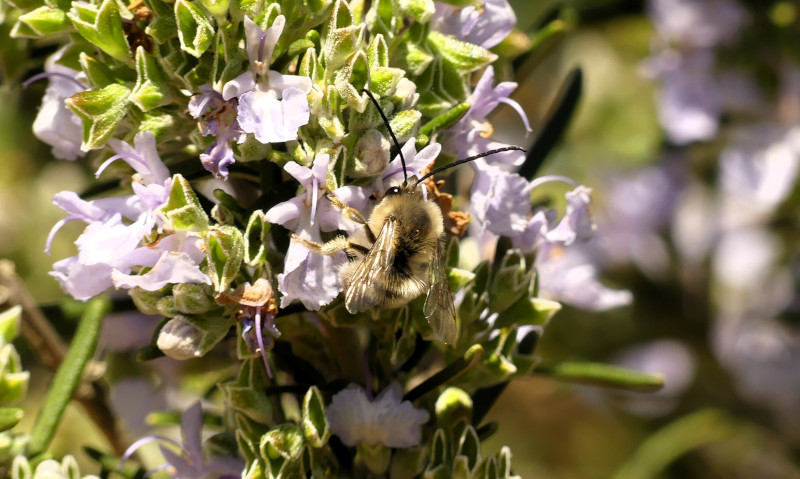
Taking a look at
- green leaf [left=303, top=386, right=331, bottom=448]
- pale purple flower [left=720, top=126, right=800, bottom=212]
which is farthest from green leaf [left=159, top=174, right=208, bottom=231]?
pale purple flower [left=720, top=126, right=800, bottom=212]

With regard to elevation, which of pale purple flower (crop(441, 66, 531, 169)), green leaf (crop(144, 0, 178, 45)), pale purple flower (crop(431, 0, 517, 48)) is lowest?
pale purple flower (crop(441, 66, 531, 169))

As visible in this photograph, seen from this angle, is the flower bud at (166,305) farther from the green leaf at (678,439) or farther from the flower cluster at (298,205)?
the green leaf at (678,439)

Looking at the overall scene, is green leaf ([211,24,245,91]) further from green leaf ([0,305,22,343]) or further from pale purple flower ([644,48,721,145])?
pale purple flower ([644,48,721,145])

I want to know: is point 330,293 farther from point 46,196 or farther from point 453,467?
point 46,196

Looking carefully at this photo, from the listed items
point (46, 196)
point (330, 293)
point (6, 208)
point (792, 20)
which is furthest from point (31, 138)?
point (792, 20)

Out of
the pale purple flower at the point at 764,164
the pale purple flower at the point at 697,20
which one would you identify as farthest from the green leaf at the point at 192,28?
the pale purple flower at the point at 764,164

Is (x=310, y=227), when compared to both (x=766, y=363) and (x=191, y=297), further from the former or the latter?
(x=766, y=363)
